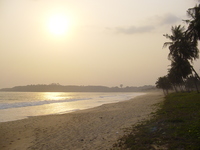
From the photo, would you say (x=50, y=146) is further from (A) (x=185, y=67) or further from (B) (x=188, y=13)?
(A) (x=185, y=67)

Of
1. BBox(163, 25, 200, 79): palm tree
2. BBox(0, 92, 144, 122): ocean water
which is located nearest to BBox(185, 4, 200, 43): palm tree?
BBox(163, 25, 200, 79): palm tree

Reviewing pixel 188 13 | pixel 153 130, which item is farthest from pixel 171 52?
pixel 153 130

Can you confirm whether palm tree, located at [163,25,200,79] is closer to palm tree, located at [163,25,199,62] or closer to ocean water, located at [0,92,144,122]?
palm tree, located at [163,25,199,62]

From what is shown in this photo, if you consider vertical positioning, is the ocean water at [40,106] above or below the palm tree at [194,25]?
below

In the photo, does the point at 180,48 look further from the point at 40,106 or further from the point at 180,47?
the point at 40,106

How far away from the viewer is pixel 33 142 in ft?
33.7

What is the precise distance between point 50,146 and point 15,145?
2.43 meters

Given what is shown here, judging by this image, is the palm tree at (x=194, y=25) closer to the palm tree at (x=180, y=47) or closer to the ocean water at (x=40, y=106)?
the palm tree at (x=180, y=47)

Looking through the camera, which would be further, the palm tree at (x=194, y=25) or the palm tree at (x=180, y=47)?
the palm tree at (x=180, y=47)

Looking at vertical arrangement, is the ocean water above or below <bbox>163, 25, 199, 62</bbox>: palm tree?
below

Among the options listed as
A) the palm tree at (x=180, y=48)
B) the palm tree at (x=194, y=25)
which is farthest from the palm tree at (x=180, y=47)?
the palm tree at (x=194, y=25)

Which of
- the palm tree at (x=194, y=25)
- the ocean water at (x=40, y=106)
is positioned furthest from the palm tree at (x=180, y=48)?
the ocean water at (x=40, y=106)

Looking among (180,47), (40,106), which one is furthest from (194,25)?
(40,106)

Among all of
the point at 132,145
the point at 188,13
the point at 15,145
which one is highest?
the point at 188,13
